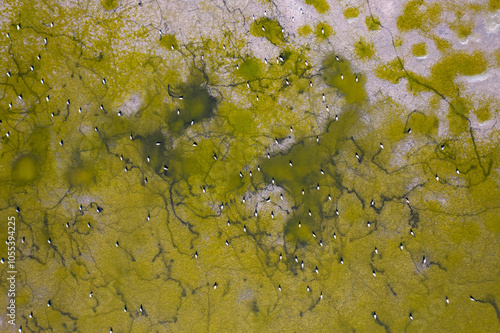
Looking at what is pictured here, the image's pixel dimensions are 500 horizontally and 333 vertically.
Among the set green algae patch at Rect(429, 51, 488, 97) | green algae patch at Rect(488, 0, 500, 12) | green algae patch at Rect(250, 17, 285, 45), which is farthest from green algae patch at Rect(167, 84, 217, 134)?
green algae patch at Rect(488, 0, 500, 12)

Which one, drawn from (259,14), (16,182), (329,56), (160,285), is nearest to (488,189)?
(329,56)

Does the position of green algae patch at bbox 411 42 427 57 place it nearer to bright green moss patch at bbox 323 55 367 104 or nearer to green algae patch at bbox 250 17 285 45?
bright green moss patch at bbox 323 55 367 104

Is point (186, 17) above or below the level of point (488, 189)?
above

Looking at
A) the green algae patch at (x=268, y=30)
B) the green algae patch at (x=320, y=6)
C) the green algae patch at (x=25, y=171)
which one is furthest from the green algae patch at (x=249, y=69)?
the green algae patch at (x=25, y=171)

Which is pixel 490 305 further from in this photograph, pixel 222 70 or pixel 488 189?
pixel 222 70

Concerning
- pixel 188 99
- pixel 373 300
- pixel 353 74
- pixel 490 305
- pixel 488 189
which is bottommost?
pixel 490 305

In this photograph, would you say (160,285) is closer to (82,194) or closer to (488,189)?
(82,194)
